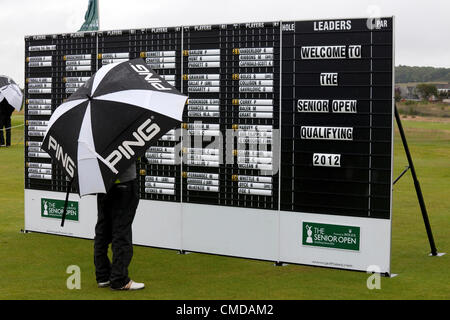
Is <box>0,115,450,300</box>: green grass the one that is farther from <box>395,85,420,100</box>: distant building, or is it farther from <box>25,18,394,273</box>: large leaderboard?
<box>395,85,420,100</box>: distant building

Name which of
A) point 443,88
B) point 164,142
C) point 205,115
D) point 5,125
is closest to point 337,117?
point 205,115

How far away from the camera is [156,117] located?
273 inches

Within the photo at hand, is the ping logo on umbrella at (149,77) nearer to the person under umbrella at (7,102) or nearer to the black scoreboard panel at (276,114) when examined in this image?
the black scoreboard panel at (276,114)

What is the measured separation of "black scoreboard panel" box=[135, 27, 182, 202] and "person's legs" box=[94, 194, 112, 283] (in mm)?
2056

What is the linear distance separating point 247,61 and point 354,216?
226 cm

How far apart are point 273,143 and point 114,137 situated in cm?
242

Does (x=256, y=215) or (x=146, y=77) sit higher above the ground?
(x=146, y=77)

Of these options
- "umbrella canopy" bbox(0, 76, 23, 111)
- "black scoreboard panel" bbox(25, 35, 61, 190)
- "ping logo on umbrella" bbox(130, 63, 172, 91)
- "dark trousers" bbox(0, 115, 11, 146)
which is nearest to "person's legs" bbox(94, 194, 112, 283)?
"ping logo on umbrella" bbox(130, 63, 172, 91)

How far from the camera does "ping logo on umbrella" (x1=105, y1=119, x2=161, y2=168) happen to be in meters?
6.91

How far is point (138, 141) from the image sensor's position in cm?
692

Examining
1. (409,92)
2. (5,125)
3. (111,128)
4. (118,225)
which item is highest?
(409,92)

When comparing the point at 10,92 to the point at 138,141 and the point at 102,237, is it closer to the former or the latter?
the point at 102,237
